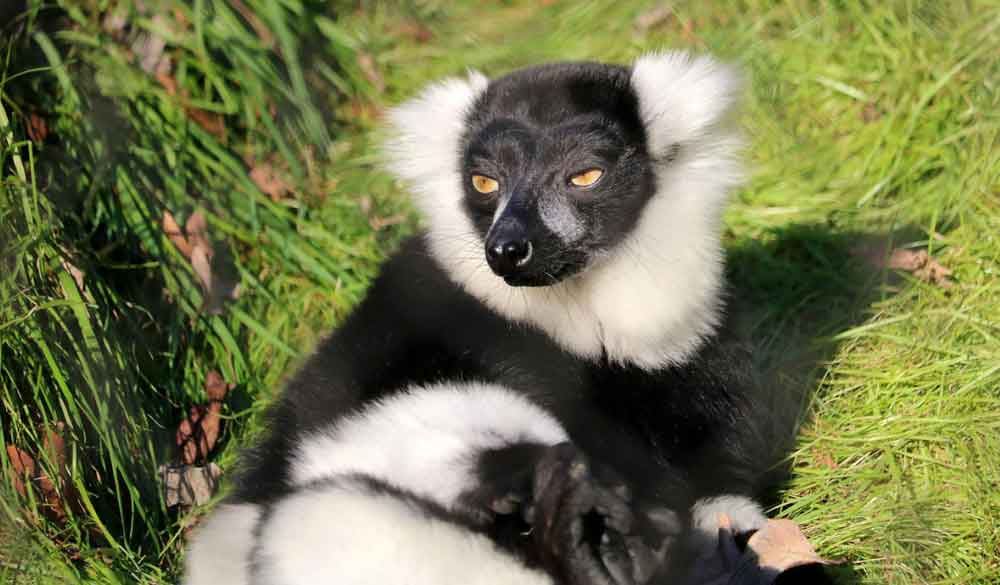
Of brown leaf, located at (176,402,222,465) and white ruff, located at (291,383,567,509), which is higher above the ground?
white ruff, located at (291,383,567,509)

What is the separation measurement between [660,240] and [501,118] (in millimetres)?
653

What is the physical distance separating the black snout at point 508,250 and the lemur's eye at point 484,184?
1.08 ft

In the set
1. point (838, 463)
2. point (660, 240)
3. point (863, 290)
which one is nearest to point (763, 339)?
point (863, 290)

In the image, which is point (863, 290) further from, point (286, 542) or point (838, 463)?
point (286, 542)

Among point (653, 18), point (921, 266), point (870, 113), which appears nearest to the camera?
point (921, 266)

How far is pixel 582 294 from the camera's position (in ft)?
12.3

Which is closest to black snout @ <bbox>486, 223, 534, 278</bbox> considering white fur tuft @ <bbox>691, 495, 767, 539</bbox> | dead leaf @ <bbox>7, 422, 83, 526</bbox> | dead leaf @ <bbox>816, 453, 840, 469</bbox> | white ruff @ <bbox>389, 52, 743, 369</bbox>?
white ruff @ <bbox>389, 52, 743, 369</bbox>

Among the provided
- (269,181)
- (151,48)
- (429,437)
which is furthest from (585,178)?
(151,48)

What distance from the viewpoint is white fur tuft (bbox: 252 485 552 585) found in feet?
9.91

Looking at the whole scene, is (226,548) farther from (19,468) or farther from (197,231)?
(197,231)

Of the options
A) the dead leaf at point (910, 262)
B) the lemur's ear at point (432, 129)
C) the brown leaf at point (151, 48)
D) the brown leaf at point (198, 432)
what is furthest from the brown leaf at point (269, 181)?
the dead leaf at point (910, 262)

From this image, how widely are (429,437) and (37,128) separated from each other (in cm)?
286

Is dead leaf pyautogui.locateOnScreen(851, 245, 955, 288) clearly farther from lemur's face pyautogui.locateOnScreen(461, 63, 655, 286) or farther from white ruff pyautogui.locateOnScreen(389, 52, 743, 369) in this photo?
lemur's face pyautogui.locateOnScreen(461, 63, 655, 286)

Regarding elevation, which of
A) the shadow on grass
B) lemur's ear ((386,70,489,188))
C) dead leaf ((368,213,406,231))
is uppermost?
lemur's ear ((386,70,489,188))
